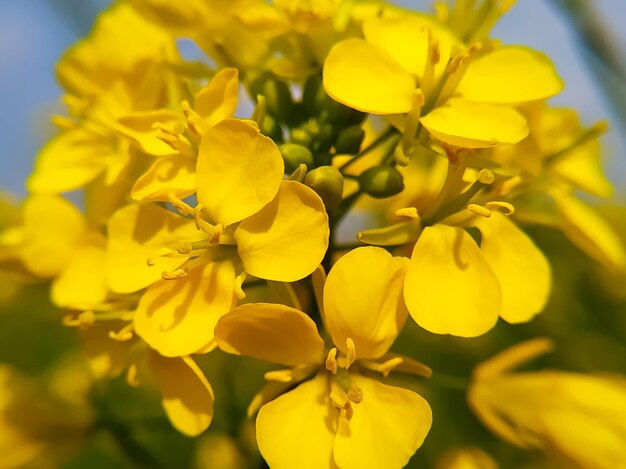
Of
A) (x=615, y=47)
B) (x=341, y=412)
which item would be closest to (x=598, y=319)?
(x=615, y=47)

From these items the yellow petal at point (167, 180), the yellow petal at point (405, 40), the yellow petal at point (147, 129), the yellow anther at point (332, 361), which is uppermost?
the yellow petal at point (405, 40)

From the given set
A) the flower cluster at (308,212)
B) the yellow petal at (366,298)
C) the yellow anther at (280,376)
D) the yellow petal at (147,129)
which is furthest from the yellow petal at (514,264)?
the yellow petal at (147,129)

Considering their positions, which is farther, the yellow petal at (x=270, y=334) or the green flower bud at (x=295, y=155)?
the green flower bud at (x=295, y=155)

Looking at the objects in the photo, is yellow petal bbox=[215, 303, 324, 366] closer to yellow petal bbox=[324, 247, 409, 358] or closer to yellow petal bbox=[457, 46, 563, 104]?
yellow petal bbox=[324, 247, 409, 358]

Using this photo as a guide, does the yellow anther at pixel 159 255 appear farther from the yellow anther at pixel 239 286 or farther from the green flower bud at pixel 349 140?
the green flower bud at pixel 349 140

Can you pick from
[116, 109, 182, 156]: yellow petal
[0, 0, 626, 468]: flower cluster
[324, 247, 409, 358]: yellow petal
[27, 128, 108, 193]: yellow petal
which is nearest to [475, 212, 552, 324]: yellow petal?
[0, 0, 626, 468]: flower cluster

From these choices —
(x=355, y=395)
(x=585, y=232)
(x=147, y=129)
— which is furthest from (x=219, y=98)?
(x=585, y=232)

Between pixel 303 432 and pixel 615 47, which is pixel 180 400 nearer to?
pixel 303 432

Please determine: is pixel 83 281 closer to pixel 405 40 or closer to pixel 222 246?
pixel 222 246
